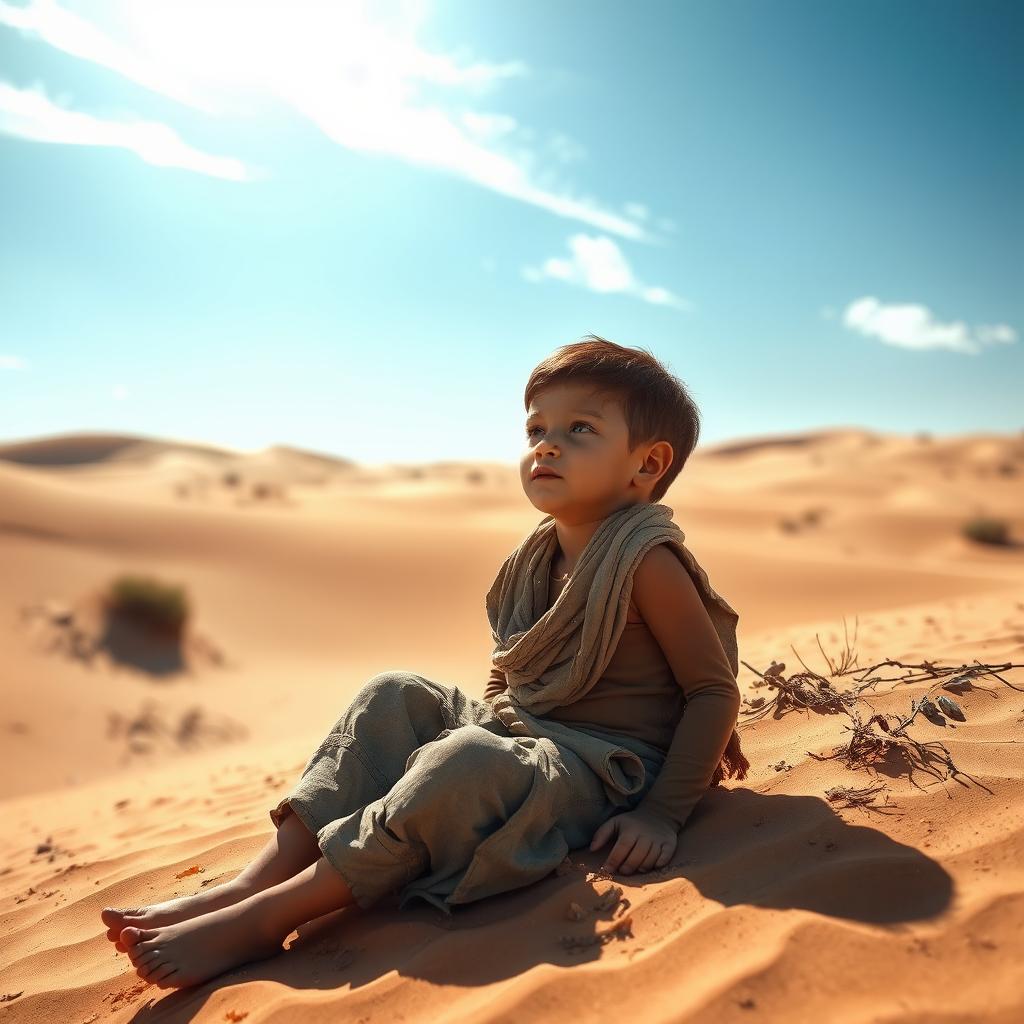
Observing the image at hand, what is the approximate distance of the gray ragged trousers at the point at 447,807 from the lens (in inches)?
78.8

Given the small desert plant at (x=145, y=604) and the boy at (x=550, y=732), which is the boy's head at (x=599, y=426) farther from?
the small desert plant at (x=145, y=604)

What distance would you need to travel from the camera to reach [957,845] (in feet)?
6.18

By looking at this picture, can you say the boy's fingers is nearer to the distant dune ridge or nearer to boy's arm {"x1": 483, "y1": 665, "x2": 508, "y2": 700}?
the distant dune ridge

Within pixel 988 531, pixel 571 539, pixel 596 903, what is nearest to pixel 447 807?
pixel 596 903

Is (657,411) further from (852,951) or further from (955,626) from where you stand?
(955,626)

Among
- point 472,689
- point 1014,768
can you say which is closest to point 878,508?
point 472,689

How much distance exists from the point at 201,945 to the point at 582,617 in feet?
4.08

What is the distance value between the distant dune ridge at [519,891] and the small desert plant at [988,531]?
27.1ft

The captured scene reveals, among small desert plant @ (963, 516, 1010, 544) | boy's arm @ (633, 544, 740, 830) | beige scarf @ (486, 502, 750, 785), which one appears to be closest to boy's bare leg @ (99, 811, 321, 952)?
beige scarf @ (486, 502, 750, 785)

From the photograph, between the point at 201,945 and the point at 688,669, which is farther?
the point at 688,669

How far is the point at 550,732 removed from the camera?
236 cm

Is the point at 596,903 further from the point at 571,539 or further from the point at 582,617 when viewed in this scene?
the point at 571,539

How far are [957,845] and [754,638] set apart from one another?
4.63 m

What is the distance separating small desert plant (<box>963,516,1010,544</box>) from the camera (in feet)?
63.0
